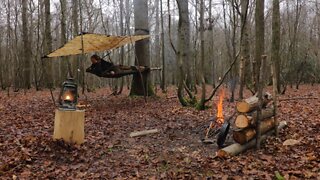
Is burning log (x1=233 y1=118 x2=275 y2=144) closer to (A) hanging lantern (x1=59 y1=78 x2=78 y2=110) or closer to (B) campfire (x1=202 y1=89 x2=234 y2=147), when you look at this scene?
(B) campfire (x1=202 y1=89 x2=234 y2=147)

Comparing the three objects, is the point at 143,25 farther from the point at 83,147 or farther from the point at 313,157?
the point at 313,157

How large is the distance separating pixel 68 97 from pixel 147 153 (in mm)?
1584

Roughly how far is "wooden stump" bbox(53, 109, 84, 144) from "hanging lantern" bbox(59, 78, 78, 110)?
7.4 inches

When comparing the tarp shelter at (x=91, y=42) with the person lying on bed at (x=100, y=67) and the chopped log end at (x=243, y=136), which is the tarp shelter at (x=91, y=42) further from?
the chopped log end at (x=243, y=136)

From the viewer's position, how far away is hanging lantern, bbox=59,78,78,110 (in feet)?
17.0

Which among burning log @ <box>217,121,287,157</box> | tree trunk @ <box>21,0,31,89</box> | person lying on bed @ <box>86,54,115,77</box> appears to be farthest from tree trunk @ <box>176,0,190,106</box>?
tree trunk @ <box>21,0,31,89</box>

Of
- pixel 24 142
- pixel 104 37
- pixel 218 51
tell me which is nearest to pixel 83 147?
pixel 24 142

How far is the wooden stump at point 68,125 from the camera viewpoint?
5.00 meters

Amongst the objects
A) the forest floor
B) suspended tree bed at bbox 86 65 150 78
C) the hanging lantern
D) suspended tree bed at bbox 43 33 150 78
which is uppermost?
suspended tree bed at bbox 43 33 150 78

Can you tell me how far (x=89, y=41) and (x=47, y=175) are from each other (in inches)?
207

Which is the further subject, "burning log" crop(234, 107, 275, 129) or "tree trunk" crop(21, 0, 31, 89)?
"tree trunk" crop(21, 0, 31, 89)

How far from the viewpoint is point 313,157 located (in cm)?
434

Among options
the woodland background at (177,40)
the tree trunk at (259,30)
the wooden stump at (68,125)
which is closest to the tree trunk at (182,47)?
the woodland background at (177,40)

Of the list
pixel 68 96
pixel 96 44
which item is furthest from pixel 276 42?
pixel 68 96
